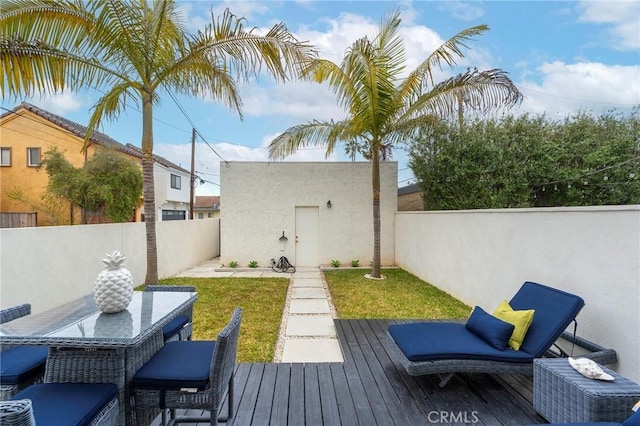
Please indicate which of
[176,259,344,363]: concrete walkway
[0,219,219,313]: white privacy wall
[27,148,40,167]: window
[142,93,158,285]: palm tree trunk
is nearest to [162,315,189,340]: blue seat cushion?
[176,259,344,363]: concrete walkway

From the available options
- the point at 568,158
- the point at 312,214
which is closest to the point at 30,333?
the point at 312,214

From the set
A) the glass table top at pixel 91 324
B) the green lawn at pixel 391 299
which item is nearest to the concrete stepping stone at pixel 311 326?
the green lawn at pixel 391 299

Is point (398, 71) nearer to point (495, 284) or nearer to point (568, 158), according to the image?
point (568, 158)

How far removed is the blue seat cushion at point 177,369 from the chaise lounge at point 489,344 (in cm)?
196

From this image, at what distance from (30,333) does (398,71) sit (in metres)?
8.37

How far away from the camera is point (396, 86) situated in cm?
834

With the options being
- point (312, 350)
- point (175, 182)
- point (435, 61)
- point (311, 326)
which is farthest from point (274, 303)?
point (175, 182)

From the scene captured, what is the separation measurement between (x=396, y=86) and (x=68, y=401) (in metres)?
8.63

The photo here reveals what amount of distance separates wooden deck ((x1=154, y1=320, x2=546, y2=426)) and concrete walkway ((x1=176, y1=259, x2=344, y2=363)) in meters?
0.47

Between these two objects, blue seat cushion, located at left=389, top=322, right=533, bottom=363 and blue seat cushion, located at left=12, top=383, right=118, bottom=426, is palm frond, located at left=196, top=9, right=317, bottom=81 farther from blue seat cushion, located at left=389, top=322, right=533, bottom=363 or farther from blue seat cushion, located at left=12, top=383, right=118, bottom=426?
blue seat cushion, located at left=12, top=383, right=118, bottom=426

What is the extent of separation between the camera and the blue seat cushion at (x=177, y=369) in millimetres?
2178

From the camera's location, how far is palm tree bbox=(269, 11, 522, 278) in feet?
23.9

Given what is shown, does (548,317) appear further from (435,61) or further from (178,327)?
(435,61)

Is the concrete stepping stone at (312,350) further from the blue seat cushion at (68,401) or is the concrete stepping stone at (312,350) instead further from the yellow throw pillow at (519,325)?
the blue seat cushion at (68,401)
